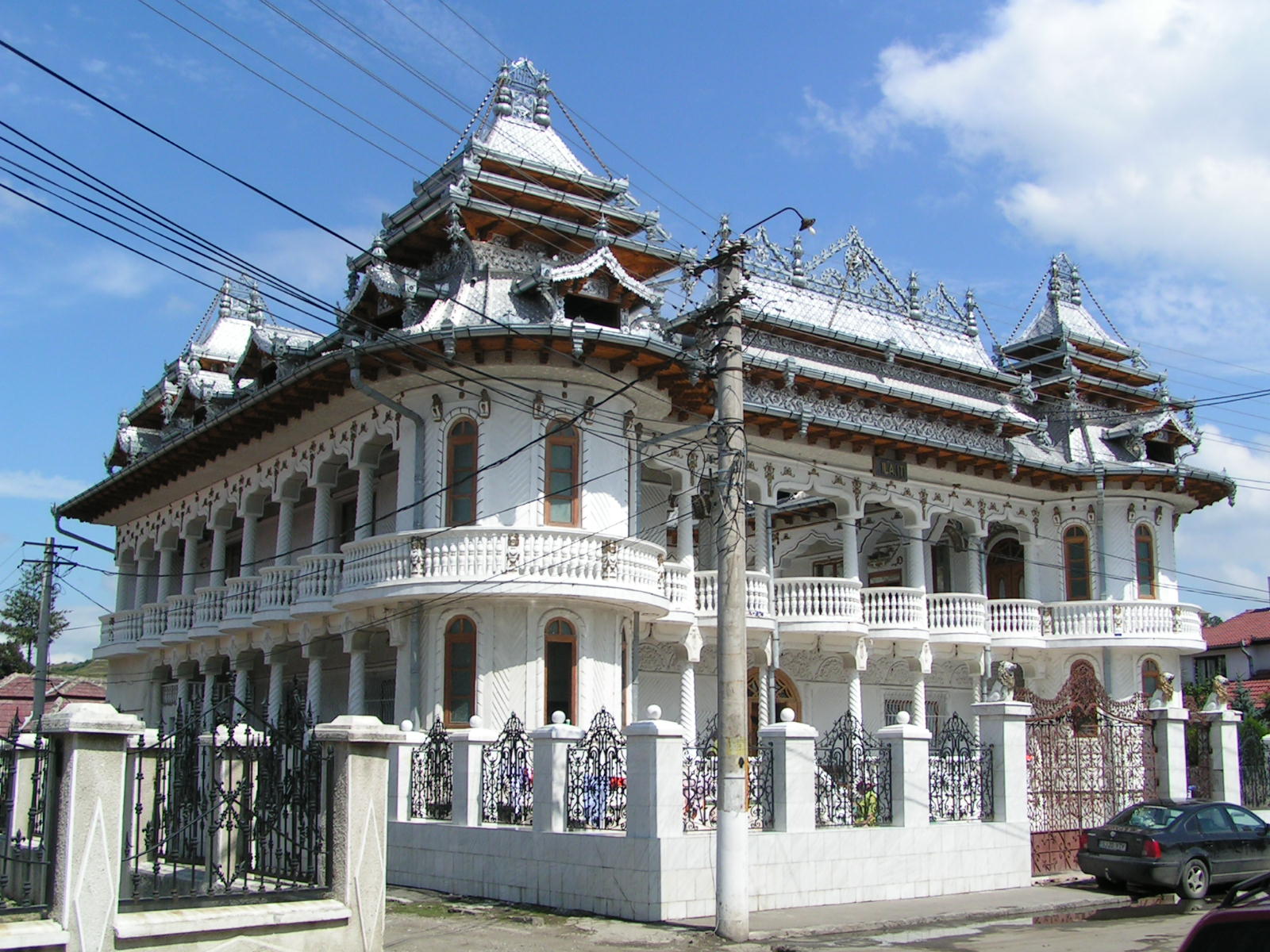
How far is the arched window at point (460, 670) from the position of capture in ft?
77.1

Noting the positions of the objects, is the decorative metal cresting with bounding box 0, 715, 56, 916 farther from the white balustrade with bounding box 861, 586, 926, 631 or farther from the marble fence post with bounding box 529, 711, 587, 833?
the white balustrade with bounding box 861, 586, 926, 631

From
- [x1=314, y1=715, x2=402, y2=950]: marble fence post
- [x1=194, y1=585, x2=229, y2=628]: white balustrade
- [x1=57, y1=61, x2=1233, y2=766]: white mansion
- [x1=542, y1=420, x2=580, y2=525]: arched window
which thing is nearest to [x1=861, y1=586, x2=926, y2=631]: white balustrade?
[x1=57, y1=61, x2=1233, y2=766]: white mansion

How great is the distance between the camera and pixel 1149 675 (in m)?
33.6

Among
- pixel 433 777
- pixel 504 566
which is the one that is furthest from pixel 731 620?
pixel 504 566

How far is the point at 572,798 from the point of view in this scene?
1722 cm

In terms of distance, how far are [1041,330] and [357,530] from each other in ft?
72.6

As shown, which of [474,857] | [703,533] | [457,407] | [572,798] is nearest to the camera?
[572,798]

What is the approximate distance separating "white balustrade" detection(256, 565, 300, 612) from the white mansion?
65mm

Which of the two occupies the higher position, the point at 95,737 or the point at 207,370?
the point at 207,370

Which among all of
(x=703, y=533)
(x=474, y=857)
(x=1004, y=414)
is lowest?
(x=474, y=857)

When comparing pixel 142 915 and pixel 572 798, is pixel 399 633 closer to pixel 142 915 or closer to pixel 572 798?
pixel 572 798

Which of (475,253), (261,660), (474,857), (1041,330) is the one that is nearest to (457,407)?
(475,253)

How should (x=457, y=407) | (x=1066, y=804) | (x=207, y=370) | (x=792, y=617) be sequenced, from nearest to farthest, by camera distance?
(x=1066, y=804) < (x=457, y=407) < (x=792, y=617) < (x=207, y=370)

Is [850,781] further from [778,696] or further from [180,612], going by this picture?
[180,612]
